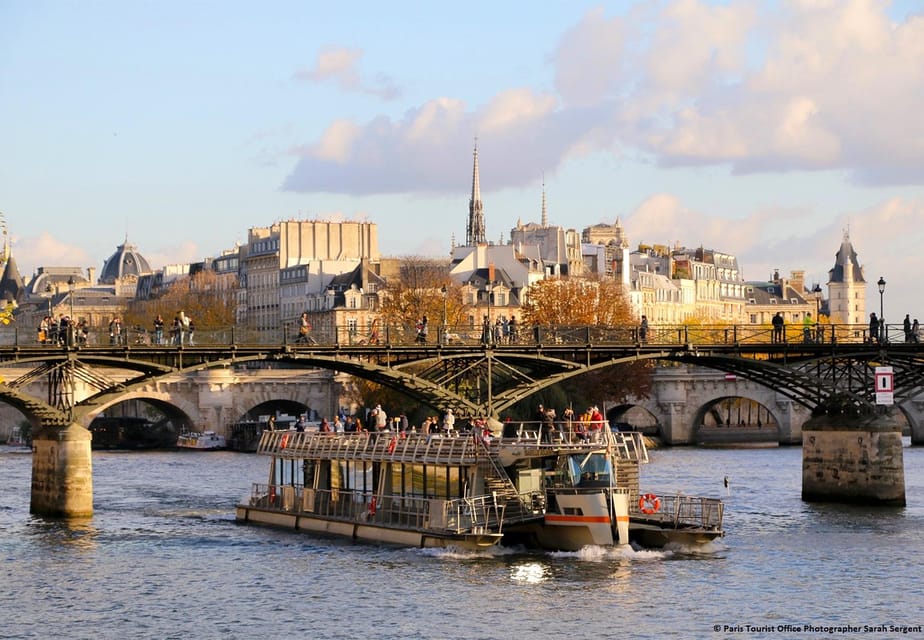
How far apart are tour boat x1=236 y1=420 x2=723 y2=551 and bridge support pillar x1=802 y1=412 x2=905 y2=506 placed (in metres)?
13.6

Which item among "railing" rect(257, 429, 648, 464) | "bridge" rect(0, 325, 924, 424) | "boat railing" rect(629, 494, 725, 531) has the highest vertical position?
"bridge" rect(0, 325, 924, 424)

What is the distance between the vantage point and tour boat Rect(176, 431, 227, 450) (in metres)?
123

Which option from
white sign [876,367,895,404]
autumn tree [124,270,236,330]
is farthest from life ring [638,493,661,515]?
autumn tree [124,270,236,330]

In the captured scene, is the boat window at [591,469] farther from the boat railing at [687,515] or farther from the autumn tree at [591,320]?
the autumn tree at [591,320]

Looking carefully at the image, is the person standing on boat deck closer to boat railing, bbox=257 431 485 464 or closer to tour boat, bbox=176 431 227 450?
boat railing, bbox=257 431 485 464

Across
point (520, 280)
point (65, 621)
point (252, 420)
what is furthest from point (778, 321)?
point (520, 280)

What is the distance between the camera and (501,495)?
2195 inches

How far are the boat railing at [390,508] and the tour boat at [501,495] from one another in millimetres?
39

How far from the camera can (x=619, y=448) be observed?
180 ft

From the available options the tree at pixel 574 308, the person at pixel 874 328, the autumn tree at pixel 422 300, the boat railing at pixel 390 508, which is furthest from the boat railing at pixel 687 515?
the tree at pixel 574 308

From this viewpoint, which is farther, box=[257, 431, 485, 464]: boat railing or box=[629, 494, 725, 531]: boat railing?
box=[257, 431, 485, 464]: boat railing

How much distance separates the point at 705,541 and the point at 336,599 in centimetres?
1203

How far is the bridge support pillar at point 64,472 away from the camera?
66.6m

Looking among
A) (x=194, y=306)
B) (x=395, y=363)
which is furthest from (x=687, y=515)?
(x=194, y=306)
